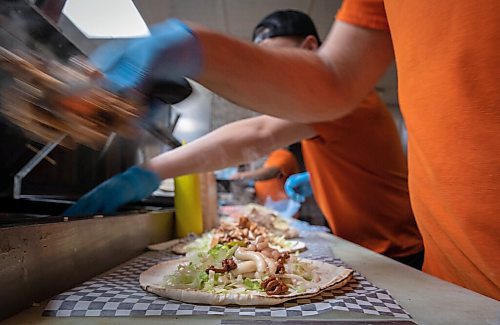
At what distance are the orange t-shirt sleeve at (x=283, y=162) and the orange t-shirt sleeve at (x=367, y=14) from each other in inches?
135

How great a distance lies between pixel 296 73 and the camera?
129 centimetres

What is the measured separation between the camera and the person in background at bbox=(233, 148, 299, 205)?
15.6ft

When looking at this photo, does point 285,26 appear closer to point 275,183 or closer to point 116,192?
point 116,192

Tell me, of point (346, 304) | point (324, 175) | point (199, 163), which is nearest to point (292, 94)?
point (346, 304)

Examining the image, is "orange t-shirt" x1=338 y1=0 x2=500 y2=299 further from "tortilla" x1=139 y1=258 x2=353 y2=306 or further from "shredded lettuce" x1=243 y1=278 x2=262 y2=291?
"shredded lettuce" x1=243 y1=278 x2=262 y2=291

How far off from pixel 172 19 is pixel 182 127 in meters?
1.69

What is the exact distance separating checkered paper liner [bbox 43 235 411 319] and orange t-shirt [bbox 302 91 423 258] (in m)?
1.10

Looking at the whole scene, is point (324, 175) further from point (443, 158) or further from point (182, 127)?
point (443, 158)

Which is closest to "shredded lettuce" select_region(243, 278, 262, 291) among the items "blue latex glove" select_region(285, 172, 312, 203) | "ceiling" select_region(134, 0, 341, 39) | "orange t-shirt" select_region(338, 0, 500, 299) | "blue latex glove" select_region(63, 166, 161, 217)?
"orange t-shirt" select_region(338, 0, 500, 299)

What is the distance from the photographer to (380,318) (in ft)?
2.46

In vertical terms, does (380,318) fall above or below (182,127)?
below

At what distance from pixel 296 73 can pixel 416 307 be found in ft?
2.50

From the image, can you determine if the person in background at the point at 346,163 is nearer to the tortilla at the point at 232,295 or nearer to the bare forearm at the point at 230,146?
the bare forearm at the point at 230,146

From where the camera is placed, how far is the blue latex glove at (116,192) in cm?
169
